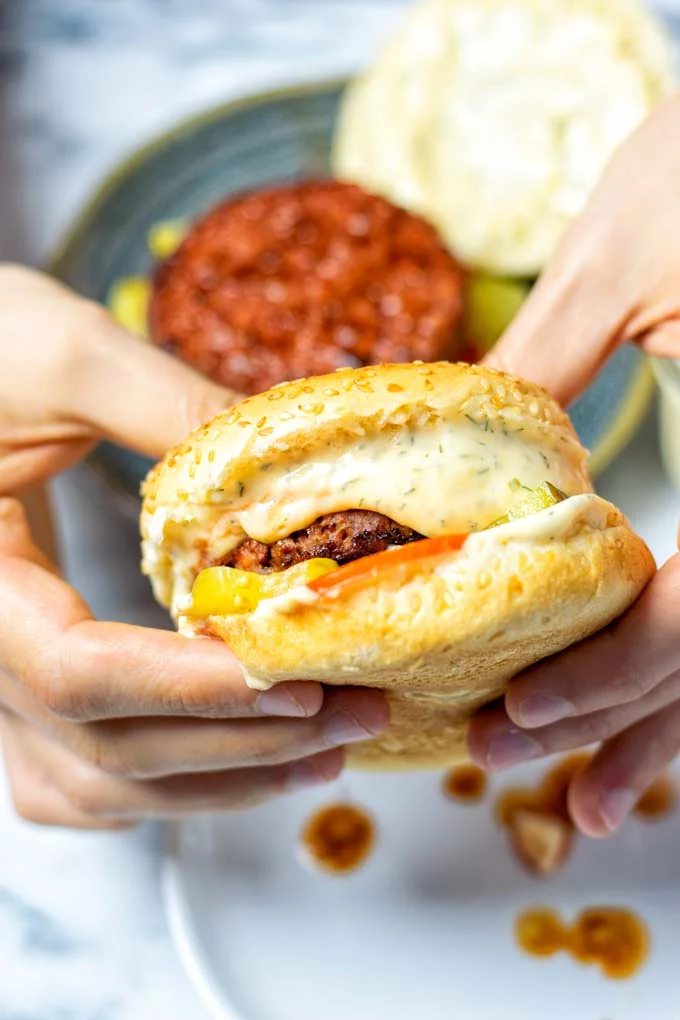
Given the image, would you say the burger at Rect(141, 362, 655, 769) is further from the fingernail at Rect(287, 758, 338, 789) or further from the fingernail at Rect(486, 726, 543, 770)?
the fingernail at Rect(287, 758, 338, 789)

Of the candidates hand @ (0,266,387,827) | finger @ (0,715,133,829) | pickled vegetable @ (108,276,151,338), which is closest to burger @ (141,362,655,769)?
hand @ (0,266,387,827)

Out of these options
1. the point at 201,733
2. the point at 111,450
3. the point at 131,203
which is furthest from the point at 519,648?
the point at 131,203

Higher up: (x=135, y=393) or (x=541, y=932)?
(x=135, y=393)

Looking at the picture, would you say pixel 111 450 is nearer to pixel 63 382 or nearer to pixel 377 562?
pixel 63 382

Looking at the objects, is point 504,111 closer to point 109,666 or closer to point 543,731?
point 543,731

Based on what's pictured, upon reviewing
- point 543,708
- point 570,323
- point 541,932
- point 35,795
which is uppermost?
point 570,323

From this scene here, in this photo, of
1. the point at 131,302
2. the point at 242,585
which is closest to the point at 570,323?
the point at 242,585
